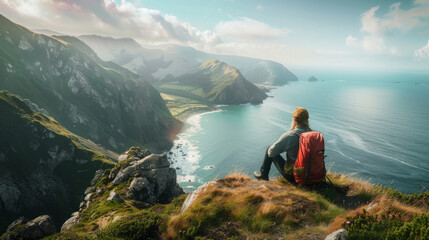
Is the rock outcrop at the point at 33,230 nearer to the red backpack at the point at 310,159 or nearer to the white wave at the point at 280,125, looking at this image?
the red backpack at the point at 310,159

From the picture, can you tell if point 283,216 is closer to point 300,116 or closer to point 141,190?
point 300,116

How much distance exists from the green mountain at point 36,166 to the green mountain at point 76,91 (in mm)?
41142

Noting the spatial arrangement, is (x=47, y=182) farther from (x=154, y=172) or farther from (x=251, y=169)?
(x=251, y=169)

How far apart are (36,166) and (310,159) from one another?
94016 millimetres

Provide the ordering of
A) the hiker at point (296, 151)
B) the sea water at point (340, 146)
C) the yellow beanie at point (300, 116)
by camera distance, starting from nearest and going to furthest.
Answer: the hiker at point (296, 151) → the yellow beanie at point (300, 116) → the sea water at point (340, 146)

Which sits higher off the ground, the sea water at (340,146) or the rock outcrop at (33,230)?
the rock outcrop at (33,230)

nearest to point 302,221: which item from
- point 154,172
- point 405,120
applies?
point 154,172

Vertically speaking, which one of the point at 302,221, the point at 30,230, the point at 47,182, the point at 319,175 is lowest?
the point at 47,182

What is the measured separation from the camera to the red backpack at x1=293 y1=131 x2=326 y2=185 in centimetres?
822

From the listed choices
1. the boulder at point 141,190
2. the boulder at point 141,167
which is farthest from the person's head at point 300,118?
the boulder at point 141,167

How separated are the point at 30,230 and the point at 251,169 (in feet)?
283

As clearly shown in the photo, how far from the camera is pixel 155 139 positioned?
161 metres

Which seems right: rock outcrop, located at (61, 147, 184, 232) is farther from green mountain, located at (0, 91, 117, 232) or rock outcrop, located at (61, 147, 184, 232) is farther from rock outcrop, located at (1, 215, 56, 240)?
green mountain, located at (0, 91, 117, 232)

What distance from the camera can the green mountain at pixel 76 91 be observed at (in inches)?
4892
